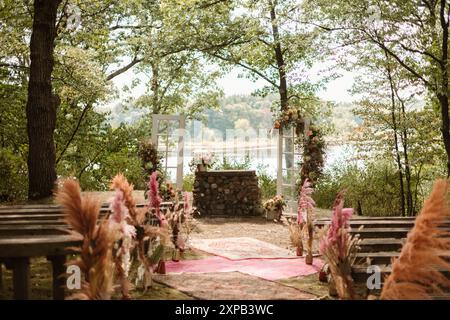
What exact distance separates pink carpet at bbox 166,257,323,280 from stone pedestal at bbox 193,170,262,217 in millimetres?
4916

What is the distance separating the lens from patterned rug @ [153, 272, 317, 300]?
157 inches

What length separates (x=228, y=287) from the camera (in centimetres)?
428

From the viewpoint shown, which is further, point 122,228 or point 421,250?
point 122,228

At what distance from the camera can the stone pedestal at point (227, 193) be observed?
35.3 ft

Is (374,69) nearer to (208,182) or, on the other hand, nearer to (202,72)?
(208,182)

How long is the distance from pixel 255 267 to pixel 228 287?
110 cm

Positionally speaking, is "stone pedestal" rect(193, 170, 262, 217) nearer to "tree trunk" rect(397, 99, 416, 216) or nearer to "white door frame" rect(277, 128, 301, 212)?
"white door frame" rect(277, 128, 301, 212)

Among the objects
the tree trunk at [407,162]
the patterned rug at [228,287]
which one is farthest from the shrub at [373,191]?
the patterned rug at [228,287]

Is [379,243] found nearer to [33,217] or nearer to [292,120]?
[33,217]

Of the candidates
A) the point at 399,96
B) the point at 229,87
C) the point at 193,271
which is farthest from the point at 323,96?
the point at 193,271

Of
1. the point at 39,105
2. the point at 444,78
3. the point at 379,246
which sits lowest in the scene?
the point at 379,246

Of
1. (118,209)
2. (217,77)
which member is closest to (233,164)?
(217,77)

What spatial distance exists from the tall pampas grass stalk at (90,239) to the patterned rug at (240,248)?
3276 mm

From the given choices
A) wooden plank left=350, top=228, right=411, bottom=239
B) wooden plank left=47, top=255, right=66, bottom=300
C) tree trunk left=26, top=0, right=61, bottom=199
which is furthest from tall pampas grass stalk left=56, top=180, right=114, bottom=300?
tree trunk left=26, top=0, right=61, bottom=199
